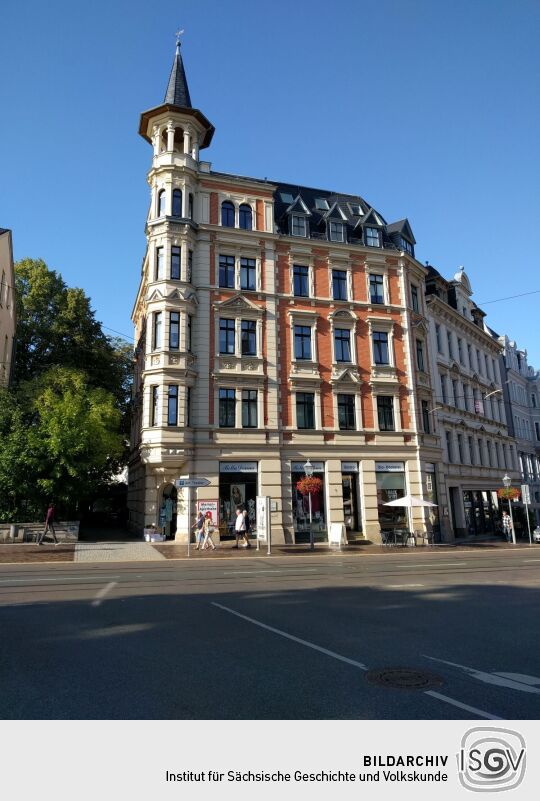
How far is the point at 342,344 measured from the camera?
31.5 meters

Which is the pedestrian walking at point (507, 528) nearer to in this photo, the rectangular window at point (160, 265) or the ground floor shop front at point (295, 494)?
the ground floor shop front at point (295, 494)

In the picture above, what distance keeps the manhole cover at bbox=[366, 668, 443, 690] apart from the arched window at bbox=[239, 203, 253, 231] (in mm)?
28212

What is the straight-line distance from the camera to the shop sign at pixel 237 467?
2741 centimetres

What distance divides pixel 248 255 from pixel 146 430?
1142cm

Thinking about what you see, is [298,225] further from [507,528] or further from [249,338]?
[507,528]

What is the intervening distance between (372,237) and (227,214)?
9.65 metres

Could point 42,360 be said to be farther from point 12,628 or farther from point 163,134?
point 12,628

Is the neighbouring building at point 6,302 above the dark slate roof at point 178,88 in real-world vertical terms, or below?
below

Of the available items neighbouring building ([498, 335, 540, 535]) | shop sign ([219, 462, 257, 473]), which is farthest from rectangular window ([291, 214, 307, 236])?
neighbouring building ([498, 335, 540, 535])

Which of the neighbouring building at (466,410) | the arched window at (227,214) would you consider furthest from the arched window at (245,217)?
the neighbouring building at (466,410)

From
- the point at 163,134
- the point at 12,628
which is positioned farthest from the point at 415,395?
the point at 12,628

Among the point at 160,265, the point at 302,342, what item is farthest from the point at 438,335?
the point at 160,265

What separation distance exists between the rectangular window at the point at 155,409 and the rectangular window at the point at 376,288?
575 inches
